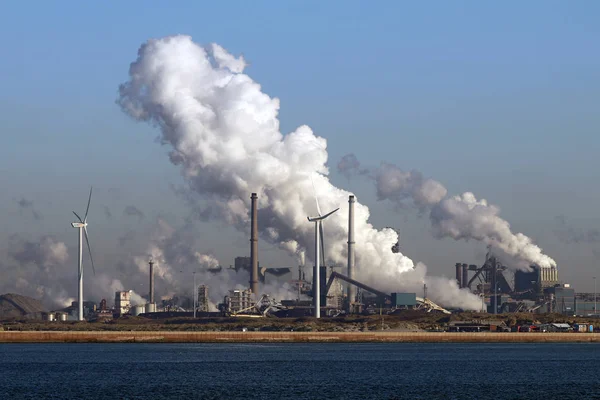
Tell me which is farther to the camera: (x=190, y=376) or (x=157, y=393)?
(x=190, y=376)

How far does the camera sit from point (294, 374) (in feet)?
399

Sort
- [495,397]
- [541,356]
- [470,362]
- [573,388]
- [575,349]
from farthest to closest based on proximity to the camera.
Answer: [575,349] → [541,356] → [470,362] → [573,388] → [495,397]

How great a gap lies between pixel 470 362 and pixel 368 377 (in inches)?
1387

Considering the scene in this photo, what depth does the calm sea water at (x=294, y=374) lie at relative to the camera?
99938mm

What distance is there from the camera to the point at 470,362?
5871 inches

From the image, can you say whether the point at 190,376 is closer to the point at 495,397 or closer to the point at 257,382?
the point at 257,382

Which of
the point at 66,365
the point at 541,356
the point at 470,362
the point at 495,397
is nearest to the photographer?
the point at 495,397

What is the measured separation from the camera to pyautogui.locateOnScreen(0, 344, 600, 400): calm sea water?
99.9 meters

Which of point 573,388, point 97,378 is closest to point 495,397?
point 573,388

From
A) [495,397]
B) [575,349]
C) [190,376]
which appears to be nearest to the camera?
[495,397]

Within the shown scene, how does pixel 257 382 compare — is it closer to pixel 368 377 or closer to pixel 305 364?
pixel 368 377

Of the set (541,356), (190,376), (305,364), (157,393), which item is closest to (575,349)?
(541,356)

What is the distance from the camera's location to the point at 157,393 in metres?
98.2

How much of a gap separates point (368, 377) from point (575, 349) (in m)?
93.4
